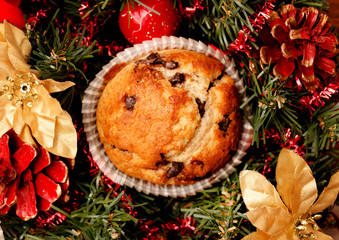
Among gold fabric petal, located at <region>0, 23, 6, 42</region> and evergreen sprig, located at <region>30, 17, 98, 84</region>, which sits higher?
gold fabric petal, located at <region>0, 23, 6, 42</region>

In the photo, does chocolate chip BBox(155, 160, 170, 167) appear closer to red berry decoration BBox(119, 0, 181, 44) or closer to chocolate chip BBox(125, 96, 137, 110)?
chocolate chip BBox(125, 96, 137, 110)

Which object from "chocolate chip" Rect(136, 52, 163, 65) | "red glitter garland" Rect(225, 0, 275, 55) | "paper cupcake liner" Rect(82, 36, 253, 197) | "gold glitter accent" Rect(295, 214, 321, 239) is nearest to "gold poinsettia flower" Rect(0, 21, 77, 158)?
"paper cupcake liner" Rect(82, 36, 253, 197)

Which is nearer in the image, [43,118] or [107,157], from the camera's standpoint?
[43,118]

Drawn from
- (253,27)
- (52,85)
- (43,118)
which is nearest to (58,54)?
(52,85)

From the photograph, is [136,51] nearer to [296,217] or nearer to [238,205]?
[238,205]

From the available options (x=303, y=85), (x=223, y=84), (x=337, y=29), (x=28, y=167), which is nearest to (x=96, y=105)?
(x=28, y=167)

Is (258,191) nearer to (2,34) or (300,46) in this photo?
(300,46)

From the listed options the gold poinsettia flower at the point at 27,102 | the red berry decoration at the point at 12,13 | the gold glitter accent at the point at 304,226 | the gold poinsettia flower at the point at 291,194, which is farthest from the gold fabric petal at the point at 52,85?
the gold glitter accent at the point at 304,226
